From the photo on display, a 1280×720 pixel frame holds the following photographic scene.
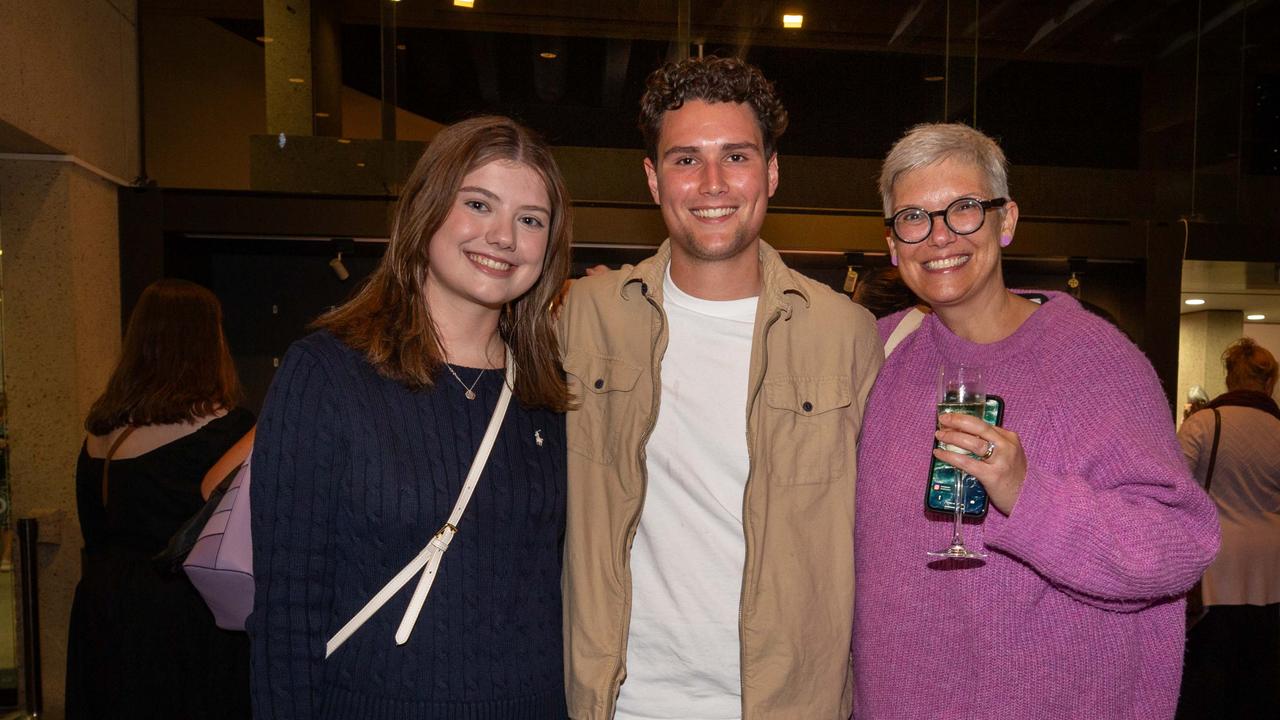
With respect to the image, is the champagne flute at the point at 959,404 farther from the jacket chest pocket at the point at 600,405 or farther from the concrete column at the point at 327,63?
the concrete column at the point at 327,63

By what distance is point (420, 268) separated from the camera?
1.88m

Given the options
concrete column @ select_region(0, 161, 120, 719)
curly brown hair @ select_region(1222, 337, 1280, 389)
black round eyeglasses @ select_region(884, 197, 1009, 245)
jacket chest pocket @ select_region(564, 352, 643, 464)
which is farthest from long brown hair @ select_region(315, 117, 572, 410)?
curly brown hair @ select_region(1222, 337, 1280, 389)

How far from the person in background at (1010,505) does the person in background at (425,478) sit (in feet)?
2.45

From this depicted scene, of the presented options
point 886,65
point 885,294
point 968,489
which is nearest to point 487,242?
point 968,489

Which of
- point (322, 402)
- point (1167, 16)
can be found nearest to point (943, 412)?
point (322, 402)

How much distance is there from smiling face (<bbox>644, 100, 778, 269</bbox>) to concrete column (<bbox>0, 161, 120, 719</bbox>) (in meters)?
4.11

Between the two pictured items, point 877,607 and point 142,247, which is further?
point 142,247

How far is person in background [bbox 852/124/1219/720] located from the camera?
167 centimetres

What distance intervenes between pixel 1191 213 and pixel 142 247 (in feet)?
24.0

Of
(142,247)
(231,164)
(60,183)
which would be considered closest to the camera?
(60,183)

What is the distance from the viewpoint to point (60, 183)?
4.86 m

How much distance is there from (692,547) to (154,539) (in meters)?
2.16

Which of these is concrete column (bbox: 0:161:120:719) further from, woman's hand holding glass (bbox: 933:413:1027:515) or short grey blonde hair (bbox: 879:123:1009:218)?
woman's hand holding glass (bbox: 933:413:1027:515)

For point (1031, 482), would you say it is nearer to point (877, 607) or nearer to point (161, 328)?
point (877, 607)
